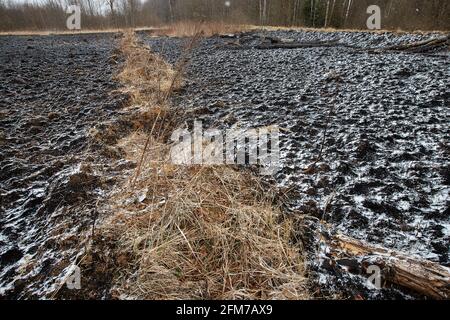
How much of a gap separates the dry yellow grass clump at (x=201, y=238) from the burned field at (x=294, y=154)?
0.15m

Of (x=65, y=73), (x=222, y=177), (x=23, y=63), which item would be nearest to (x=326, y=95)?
(x=222, y=177)

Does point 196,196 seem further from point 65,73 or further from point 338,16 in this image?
point 338,16

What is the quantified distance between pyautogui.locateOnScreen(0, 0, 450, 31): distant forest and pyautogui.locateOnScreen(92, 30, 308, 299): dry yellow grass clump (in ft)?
57.5

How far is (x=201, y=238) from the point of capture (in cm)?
Answer: 164

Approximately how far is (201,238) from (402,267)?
1057 mm
